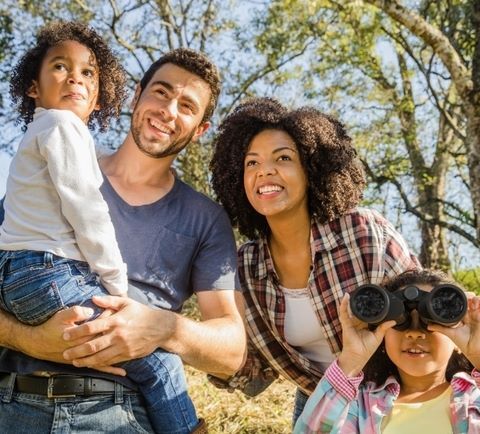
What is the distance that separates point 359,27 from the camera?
1196 cm

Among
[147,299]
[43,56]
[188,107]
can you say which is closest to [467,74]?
[188,107]

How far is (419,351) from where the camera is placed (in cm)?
245

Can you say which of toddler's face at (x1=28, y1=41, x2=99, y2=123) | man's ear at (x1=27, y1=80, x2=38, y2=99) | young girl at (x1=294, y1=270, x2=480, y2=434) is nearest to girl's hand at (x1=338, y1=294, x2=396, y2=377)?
young girl at (x1=294, y1=270, x2=480, y2=434)

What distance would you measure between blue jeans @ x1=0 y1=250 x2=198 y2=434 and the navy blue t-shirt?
0.62 ft

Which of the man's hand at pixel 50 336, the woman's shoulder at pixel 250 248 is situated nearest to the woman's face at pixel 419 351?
the woman's shoulder at pixel 250 248

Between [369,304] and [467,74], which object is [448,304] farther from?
[467,74]

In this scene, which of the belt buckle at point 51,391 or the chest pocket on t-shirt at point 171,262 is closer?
the belt buckle at point 51,391

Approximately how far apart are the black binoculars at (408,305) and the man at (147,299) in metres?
0.46

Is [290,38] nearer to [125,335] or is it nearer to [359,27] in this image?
[359,27]

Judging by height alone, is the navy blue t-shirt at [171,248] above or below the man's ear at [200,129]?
below

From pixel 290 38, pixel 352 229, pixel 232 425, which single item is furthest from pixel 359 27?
pixel 352 229

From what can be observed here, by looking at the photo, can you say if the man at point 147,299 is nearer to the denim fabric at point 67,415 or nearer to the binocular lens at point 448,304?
the denim fabric at point 67,415

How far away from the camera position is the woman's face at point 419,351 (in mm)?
2428

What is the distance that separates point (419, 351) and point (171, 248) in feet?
3.30
